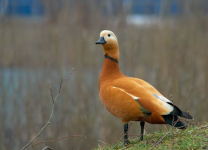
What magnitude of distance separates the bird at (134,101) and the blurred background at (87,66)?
2177mm

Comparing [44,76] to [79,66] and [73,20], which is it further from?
[73,20]

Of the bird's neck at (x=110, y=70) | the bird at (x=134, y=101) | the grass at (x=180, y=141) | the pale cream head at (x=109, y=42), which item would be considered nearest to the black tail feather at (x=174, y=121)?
the bird at (x=134, y=101)

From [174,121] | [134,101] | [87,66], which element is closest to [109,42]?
[134,101]

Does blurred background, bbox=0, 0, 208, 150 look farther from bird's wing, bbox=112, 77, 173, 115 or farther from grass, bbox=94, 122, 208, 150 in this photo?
bird's wing, bbox=112, 77, 173, 115

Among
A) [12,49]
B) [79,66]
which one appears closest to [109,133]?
[79,66]

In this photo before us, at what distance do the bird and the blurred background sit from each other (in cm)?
218

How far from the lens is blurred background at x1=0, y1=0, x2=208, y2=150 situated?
16.0ft

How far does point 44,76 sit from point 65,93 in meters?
0.42

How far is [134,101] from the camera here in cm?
250

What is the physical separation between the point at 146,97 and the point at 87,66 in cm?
264

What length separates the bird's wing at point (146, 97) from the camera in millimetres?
2430

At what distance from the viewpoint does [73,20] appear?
5273mm

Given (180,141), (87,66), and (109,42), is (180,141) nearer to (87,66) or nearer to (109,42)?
(109,42)

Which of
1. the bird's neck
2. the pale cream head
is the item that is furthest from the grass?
the pale cream head
